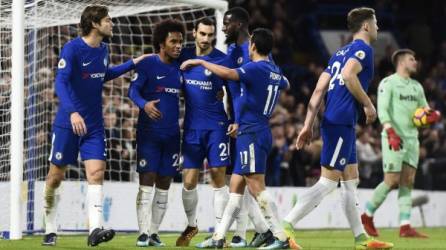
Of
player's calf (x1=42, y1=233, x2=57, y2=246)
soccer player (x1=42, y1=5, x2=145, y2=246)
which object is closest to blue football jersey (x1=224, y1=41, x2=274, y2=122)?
soccer player (x1=42, y1=5, x2=145, y2=246)

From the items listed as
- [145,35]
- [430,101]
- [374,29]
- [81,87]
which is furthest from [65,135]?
[430,101]

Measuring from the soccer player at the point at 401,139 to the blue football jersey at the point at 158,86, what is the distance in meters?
3.66

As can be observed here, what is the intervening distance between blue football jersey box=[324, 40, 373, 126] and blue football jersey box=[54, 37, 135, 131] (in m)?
2.02

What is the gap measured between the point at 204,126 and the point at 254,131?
0.81 meters

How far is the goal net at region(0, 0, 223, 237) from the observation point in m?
12.0

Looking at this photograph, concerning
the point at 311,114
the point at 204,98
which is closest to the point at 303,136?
the point at 311,114

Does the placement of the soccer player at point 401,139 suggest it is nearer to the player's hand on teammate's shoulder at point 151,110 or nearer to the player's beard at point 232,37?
the player's beard at point 232,37

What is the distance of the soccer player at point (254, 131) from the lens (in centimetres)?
926

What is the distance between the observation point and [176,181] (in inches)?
597

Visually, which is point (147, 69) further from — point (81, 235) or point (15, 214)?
point (81, 235)

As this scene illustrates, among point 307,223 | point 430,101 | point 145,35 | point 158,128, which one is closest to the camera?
point 158,128

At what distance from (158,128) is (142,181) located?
0.52 meters

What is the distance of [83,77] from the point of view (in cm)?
955

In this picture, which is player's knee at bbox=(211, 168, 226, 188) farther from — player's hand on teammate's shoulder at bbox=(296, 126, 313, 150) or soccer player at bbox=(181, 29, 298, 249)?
player's hand on teammate's shoulder at bbox=(296, 126, 313, 150)
